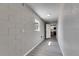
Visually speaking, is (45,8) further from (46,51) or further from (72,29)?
(72,29)

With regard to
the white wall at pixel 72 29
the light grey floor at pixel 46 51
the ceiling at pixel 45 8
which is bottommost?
the light grey floor at pixel 46 51

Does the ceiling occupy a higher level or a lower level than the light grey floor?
higher

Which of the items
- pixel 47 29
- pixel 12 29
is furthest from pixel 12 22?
pixel 47 29

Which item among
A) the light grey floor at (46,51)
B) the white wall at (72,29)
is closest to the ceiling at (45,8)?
the white wall at (72,29)

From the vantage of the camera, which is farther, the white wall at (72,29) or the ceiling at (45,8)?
the ceiling at (45,8)

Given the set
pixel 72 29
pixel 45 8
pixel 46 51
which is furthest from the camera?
pixel 45 8

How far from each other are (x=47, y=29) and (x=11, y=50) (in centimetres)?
1092

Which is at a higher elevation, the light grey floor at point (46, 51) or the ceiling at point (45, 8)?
the ceiling at point (45, 8)

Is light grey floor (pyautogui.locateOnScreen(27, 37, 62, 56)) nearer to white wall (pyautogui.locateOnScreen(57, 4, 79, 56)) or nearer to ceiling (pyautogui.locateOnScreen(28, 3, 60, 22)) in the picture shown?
white wall (pyautogui.locateOnScreen(57, 4, 79, 56))

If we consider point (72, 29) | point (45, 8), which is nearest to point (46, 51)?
point (45, 8)

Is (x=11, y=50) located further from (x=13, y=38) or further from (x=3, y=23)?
(x=3, y=23)

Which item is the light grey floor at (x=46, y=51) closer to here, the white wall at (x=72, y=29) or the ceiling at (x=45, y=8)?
the white wall at (x=72, y=29)

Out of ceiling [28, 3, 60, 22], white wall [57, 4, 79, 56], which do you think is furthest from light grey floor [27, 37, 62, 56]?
ceiling [28, 3, 60, 22]

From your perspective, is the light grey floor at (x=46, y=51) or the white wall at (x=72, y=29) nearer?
the white wall at (x=72, y=29)
